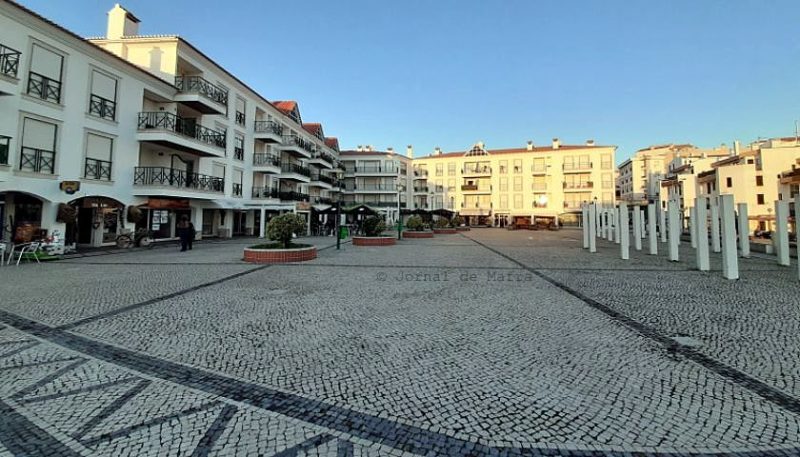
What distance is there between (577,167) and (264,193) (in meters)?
47.2

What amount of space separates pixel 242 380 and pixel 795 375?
5.80 m

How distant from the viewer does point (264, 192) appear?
29.8 m

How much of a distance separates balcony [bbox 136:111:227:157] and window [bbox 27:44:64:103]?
3.74 metres

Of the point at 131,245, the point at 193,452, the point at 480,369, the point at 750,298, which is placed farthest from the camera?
the point at 131,245

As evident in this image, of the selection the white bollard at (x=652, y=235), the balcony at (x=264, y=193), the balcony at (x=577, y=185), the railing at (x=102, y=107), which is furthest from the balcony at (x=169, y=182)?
the balcony at (x=577, y=185)

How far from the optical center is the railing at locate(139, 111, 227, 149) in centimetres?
1825

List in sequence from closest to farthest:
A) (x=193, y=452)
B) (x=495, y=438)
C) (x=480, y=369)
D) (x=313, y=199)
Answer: (x=193, y=452) → (x=495, y=438) → (x=480, y=369) → (x=313, y=199)

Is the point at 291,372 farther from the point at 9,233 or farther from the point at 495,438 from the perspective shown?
the point at 9,233

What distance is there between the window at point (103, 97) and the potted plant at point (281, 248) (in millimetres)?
11674

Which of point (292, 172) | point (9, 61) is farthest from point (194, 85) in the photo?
point (292, 172)

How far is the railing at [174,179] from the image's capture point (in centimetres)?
1806

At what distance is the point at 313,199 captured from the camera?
4159cm

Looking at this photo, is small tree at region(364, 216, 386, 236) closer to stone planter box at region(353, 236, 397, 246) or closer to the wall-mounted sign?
stone planter box at region(353, 236, 397, 246)

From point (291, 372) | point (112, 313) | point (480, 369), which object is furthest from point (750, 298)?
point (112, 313)
